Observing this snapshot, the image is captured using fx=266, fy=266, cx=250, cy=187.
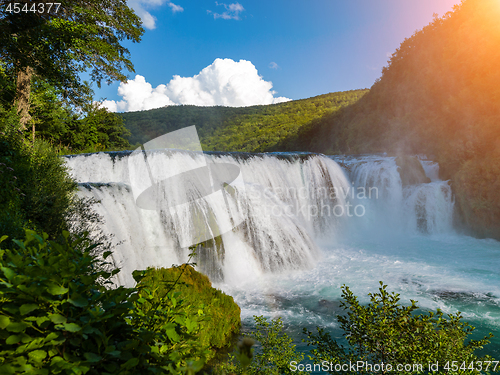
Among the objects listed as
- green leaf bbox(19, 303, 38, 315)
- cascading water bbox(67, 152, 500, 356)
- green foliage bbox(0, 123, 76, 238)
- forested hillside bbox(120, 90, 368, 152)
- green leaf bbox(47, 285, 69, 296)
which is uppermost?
forested hillside bbox(120, 90, 368, 152)

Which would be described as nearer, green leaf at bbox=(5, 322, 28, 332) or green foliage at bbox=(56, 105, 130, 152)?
green leaf at bbox=(5, 322, 28, 332)

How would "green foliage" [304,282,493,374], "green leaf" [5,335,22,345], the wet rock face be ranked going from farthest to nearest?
the wet rock face < "green foliage" [304,282,493,374] < "green leaf" [5,335,22,345]

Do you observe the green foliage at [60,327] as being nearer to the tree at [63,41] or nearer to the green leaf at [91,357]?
the green leaf at [91,357]

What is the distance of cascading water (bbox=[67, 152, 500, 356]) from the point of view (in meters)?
7.05

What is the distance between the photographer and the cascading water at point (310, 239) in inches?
278

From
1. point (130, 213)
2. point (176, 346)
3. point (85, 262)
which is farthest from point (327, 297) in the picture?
point (85, 262)

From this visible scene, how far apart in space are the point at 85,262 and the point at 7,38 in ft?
33.8

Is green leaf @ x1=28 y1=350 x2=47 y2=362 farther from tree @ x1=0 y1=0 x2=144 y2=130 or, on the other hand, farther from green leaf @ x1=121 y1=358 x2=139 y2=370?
tree @ x1=0 y1=0 x2=144 y2=130

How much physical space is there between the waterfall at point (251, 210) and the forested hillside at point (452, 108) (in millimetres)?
1475

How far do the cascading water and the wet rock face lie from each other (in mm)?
444

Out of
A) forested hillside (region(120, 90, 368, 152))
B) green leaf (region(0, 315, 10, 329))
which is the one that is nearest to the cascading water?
green leaf (region(0, 315, 10, 329))

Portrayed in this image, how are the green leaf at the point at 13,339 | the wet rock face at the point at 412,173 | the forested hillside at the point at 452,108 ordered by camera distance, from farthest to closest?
the wet rock face at the point at 412,173 < the forested hillside at the point at 452,108 < the green leaf at the point at 13,339

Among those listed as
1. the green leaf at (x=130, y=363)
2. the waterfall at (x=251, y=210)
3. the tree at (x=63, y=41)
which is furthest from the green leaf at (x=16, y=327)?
the tree at (x=63, y=41)

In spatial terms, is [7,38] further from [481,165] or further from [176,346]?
[481,165]
